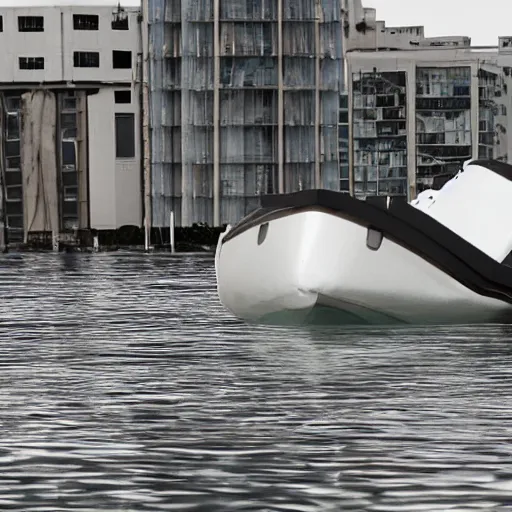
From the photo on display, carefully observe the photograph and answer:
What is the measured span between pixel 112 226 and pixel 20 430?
111 meters

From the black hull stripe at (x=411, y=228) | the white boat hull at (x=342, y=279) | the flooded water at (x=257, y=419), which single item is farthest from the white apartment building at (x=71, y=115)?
the black hull stripe at (x=411, y=228)

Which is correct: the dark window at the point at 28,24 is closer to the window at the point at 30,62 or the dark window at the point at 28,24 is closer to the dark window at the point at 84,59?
the window at the point at 30,62

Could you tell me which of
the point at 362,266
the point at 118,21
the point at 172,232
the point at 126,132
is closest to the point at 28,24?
the point at 118,21

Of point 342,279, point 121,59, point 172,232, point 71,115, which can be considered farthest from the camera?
point 71,115

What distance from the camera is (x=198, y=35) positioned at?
113125mm

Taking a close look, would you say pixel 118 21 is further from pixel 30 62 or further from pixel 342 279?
pixel 342 279

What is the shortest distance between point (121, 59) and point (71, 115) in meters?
5.20

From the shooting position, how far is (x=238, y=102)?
116375 mm

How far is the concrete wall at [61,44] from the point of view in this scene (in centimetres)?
12656

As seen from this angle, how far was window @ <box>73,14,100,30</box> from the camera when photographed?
127 m

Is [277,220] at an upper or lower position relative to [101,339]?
upper

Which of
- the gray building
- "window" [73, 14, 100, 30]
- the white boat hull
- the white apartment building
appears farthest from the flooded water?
"window" [73, 14, 100, 30]

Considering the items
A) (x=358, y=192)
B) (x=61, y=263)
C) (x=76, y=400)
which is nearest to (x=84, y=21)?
(x=358, y=192)

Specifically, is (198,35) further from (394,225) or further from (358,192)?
(394,225)
